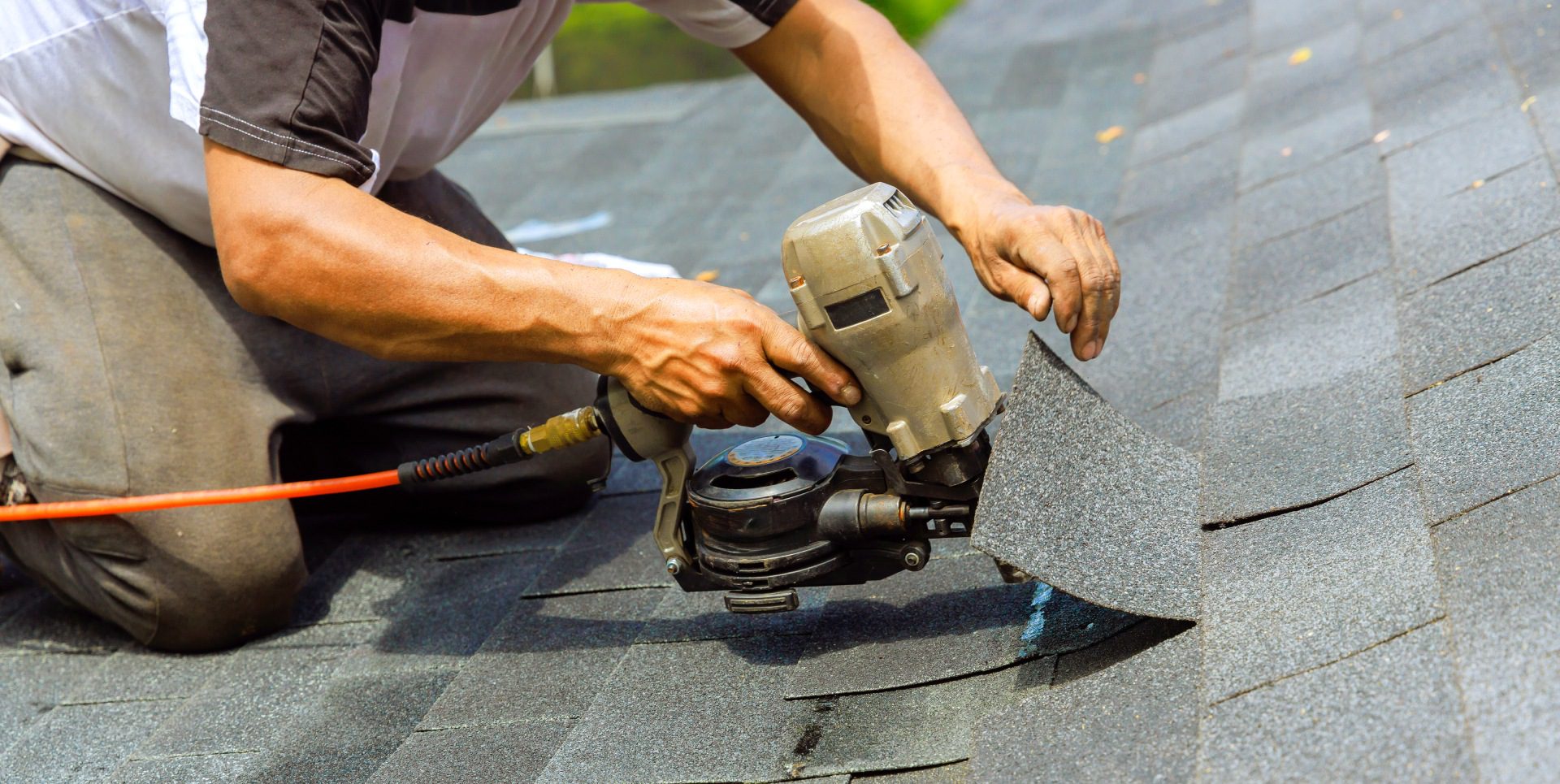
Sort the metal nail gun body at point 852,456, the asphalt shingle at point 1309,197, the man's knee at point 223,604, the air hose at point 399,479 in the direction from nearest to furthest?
the metal nail gun body at point 852,456 < the air hose at point 399,479 < the man's knee at point 223,604 < the asphalt shingle at point 1309,197

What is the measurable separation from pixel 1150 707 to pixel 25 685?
6.35 feet

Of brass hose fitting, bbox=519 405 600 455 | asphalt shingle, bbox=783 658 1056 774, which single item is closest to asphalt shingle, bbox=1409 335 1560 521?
asphalt shingle, bbox=783 658 1056 774

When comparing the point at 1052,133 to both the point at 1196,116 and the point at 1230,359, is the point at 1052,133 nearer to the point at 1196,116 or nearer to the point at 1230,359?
the point at 1196,116

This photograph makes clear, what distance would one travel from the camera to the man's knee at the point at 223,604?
2168 mm

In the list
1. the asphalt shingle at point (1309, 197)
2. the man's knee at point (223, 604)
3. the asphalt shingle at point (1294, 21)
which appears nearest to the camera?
the man's knee at point (223, 604)

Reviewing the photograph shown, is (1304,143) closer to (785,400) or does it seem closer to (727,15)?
(727,15)

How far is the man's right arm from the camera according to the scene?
167 centimetres

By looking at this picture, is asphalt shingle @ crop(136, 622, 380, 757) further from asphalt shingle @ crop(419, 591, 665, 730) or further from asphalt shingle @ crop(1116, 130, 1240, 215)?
asphalt shingle @ crop(1116, 130, 1240, 215)

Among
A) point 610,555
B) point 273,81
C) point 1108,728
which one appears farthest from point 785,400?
point 273,81

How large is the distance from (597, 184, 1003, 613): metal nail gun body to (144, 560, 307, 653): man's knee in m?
0.80

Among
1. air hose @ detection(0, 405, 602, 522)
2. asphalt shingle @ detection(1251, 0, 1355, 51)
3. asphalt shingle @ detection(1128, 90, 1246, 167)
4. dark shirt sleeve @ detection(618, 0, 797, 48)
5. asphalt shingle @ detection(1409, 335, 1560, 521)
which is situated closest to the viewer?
asphalt shingle @ detection(1409, 335, 1560, 521)

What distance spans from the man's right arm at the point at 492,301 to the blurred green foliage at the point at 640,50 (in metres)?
4.57

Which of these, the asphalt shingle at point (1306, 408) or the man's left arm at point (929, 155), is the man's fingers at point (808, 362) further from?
the asphalt shingle at point (1306, 408)

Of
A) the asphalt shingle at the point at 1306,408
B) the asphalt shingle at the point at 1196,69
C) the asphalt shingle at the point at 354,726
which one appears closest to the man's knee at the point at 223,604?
the asphalt shingle at the point at 354,726
